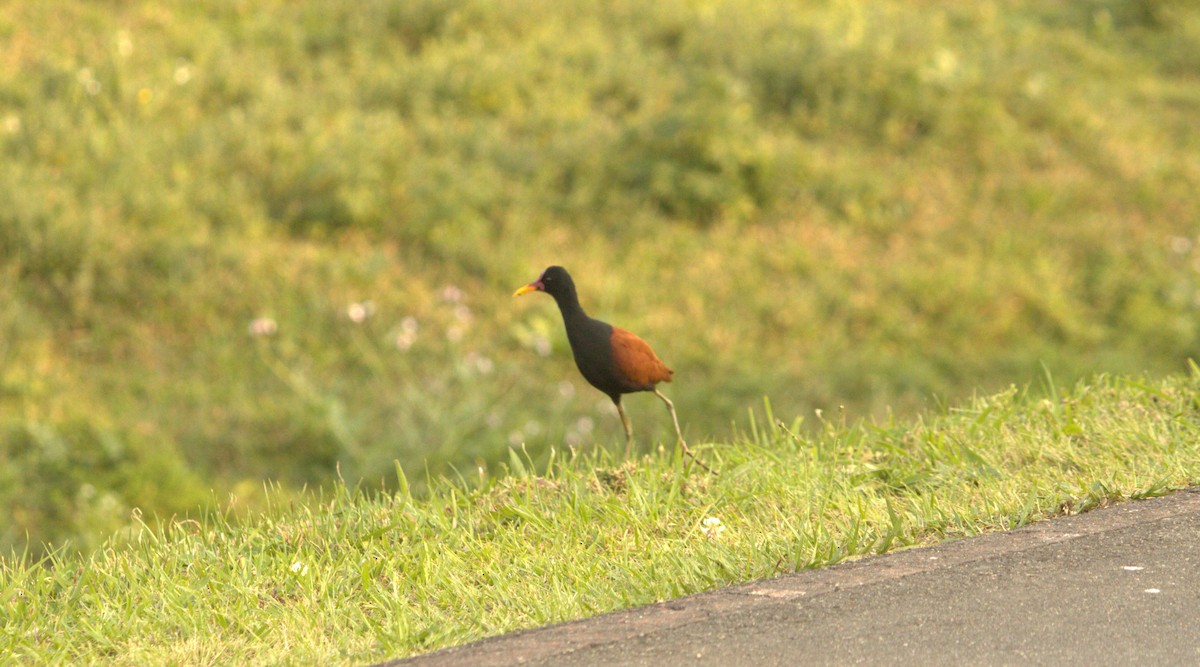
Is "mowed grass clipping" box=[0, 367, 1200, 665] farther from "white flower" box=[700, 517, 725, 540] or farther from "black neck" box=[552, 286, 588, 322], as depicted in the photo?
"black neck" box=[552, 286, 588, 322]

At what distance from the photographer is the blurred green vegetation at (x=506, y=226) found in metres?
9.84

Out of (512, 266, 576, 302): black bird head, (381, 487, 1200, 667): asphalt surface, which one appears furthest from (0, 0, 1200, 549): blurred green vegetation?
(381, 487, 1200, 667): asphalt surface

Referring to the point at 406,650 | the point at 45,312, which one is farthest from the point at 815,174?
the point at 406,650

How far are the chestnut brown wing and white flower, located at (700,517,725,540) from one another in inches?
24.0

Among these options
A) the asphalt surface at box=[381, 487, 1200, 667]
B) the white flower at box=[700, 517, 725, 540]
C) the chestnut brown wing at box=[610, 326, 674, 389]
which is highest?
the chestnut brown wing at box=[610, 326, 674, 389]

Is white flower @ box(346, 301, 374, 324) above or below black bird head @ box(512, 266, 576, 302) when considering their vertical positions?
below

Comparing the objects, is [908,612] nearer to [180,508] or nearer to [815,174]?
[180,508]

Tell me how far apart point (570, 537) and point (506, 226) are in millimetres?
7966

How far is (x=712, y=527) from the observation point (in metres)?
4.32

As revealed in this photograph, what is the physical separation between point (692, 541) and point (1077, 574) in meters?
1.08

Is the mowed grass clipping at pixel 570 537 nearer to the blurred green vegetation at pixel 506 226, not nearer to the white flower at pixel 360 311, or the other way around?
the blurred green vegetation at pixel 506 226

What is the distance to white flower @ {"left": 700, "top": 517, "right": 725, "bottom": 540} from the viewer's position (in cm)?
425

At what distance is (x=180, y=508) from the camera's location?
346 inches

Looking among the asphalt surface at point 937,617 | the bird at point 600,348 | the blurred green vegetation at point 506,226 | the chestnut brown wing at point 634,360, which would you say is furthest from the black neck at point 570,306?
the blurred green vegetation at point 506,226
